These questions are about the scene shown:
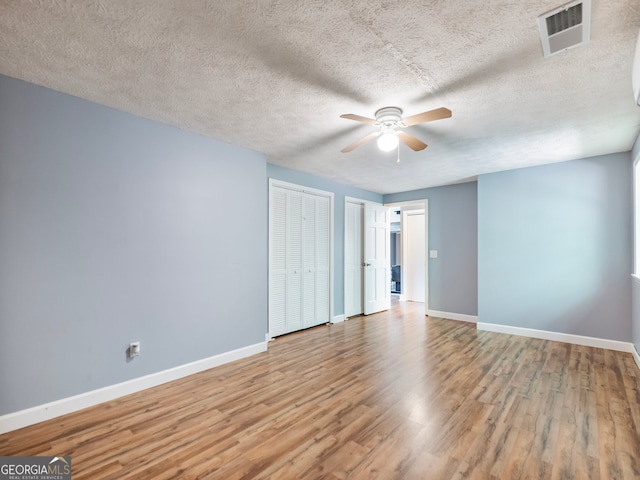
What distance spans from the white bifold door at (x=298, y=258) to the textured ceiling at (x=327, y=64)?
1532 millimetres

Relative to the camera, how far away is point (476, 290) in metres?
5.41

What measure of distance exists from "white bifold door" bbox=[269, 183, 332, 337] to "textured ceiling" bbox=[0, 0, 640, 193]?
1.53 m

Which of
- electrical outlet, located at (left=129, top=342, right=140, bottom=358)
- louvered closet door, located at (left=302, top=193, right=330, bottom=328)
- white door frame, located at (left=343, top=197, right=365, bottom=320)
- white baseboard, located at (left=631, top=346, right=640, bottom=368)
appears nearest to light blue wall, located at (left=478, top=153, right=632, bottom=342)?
white baseboard, located at (left=631, top=346, right=640, bottom=368)

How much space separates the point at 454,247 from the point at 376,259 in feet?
4.88

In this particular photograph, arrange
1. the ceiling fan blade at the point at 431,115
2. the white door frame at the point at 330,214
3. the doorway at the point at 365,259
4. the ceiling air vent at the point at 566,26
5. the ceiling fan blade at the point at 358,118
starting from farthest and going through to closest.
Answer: the doorway at the point at 365,259, the white door frame at the point at 330,214, the ceiling fan blade at the point at 358,118, the ceiling fan blade at the point at 431,115, the ceiling air vent at the point at 566,26

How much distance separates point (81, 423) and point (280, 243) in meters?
2.88

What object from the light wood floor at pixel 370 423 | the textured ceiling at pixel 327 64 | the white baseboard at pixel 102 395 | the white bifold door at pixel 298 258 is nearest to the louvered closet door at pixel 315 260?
the white bifold door at pixel 298 258

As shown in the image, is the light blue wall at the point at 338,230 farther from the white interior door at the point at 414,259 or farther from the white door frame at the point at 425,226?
the white interior door at the point at 414,259

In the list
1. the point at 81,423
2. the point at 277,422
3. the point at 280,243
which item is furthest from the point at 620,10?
the point at 81,423

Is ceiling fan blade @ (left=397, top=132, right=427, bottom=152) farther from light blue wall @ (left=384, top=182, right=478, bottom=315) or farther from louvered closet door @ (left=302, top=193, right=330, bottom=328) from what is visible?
light blue wall @ (left=384, top=182, right=478, bottom=315)

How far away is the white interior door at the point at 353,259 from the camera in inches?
222

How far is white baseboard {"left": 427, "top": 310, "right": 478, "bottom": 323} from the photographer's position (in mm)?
5430

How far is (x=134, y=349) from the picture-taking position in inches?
107

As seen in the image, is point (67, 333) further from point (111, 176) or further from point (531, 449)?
point (531, 449)
